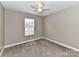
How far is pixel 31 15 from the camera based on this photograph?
266 inches

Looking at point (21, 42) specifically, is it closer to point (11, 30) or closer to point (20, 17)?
point (11, 30)

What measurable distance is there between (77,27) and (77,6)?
94 centimetres

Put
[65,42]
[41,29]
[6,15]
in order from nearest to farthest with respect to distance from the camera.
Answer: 1. [6,15]
2. [65,42]
3. [41,29]

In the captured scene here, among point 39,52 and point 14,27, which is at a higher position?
point 14,27

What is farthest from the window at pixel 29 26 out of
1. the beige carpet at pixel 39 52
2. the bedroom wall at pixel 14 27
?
the beige carpet at pixel 39 52

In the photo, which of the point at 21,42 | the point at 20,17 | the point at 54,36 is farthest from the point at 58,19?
the point at 21,42

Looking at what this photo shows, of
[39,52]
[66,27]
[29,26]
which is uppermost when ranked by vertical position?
[29,26]

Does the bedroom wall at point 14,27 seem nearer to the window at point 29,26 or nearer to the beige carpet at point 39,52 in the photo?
the window at point 29,26

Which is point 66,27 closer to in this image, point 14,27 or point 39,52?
point 39,52

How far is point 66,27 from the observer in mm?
4863

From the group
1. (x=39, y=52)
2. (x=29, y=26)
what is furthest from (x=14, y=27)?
(x=39, y=52)

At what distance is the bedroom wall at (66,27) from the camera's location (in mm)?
4145

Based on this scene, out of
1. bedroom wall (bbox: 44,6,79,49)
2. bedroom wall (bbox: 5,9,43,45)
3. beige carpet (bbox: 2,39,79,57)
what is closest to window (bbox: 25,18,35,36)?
bedroom wall (bbox: 5,9,43,45)

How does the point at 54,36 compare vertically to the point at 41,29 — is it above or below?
below
